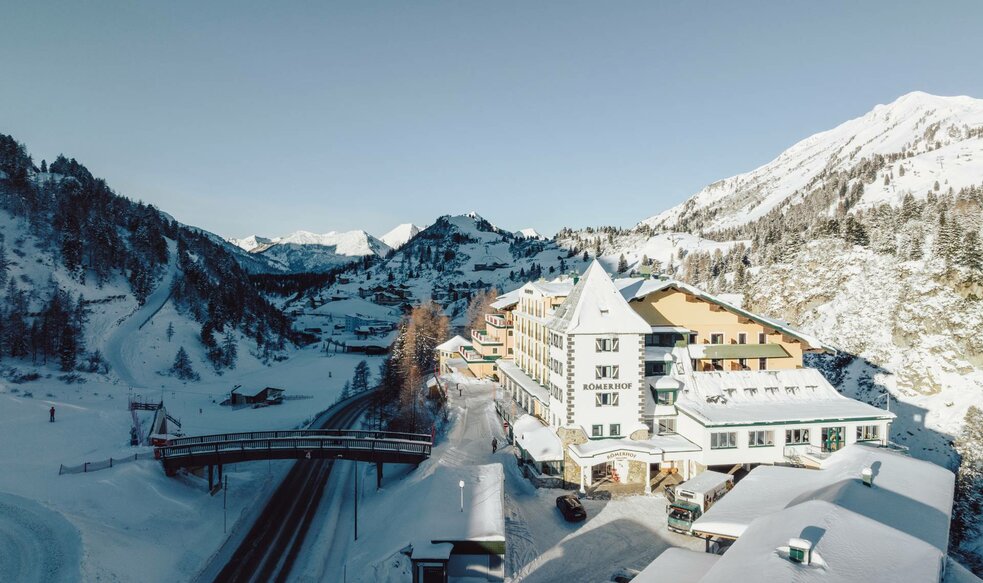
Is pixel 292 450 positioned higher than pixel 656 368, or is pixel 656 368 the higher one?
pixel 656 368

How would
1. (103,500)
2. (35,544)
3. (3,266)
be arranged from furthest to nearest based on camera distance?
1. (3,266)
2. (103,500)
3. (35,544)

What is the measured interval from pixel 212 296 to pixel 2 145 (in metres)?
57.6

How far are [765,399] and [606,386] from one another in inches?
527

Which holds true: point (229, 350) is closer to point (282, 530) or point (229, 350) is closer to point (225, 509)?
point (225, 509)

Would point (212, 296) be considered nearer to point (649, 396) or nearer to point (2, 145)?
point (2, 145)

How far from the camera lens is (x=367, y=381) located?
3750 inches

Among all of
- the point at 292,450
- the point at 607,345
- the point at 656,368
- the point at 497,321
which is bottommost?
the point at 292,450

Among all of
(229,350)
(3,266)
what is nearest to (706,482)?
(229,350)

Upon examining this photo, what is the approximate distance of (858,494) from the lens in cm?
2114

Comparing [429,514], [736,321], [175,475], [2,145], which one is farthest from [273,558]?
[2,145]

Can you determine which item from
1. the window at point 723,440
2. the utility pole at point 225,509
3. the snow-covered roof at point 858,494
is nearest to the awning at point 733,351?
the window at point 723,440

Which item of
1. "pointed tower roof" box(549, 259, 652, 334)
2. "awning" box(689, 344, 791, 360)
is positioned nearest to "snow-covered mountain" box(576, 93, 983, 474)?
"awning" box(689, 344, 791, 360)

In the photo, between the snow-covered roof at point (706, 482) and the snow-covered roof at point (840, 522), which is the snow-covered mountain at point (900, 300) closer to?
the snow-covered roof at point (706, 482)

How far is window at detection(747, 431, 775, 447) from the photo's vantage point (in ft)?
116
